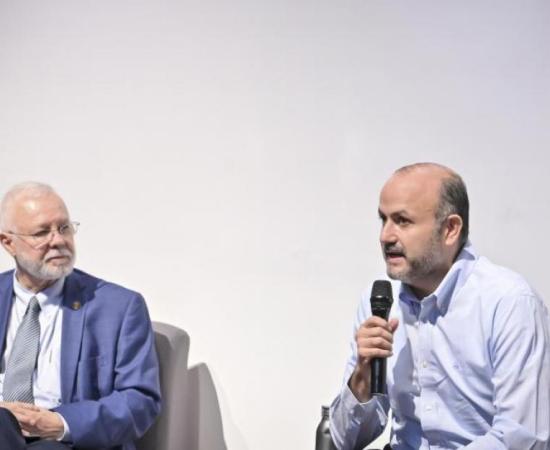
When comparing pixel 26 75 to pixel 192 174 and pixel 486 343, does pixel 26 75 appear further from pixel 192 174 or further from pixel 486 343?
pixel 486 343

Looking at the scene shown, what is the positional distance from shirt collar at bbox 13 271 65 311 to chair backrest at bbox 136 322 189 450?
0.38m

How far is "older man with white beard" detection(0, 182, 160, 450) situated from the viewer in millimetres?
2568

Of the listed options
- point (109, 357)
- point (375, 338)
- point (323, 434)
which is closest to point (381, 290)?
point (375, 338)

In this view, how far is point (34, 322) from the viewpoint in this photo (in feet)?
8.64

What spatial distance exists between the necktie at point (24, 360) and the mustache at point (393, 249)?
1.14m

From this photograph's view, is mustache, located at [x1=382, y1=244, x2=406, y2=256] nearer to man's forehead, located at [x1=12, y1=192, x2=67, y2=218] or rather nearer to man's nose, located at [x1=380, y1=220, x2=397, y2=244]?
man's nose, located at [x1=380, y1=220, x2=397, y2=244]

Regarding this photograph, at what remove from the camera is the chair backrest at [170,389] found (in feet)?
9.23

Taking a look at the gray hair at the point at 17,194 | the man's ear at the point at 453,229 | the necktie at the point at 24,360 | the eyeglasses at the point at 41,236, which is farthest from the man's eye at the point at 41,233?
the man's ear at the point at 453,229

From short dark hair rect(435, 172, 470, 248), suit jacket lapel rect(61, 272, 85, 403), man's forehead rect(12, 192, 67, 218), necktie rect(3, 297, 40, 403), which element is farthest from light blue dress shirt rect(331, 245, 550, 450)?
man's forehead rect(12, 192, 67, 218)

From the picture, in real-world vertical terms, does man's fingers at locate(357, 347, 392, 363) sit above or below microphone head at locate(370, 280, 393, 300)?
below

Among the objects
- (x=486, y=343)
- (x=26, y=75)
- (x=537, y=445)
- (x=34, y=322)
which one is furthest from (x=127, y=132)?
(x=537, y=445)

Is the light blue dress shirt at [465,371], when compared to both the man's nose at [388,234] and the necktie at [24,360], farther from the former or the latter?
the necktie at [24,360]

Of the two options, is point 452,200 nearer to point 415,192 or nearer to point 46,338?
point 415,192

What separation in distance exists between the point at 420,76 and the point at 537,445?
1.30 m
